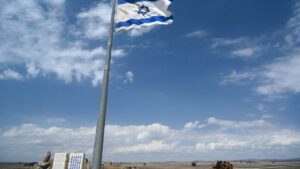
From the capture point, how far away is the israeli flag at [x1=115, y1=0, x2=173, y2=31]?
9890 millimetres

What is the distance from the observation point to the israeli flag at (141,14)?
9890 mm

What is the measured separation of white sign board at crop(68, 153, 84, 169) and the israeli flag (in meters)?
5.53

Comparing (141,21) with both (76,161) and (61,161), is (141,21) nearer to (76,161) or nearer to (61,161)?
(76,161)

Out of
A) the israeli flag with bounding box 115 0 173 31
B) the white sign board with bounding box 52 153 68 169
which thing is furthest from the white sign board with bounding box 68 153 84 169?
the israeli flag with bounding box 115 0 173 31

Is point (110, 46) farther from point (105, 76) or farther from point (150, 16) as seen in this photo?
point (150, 16)

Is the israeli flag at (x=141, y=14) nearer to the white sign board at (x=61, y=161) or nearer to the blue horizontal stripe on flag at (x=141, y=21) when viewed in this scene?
the blue horizontal stripe on flag at (x=141, y=21)

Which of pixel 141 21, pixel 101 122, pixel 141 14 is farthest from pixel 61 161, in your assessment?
pixel 141 14

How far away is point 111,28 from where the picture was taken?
31.4 ft

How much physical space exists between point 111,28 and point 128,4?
44.0 inches

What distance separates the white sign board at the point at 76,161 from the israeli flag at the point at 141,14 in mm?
5528

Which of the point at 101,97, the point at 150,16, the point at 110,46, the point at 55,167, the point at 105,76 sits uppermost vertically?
the point at 150,16

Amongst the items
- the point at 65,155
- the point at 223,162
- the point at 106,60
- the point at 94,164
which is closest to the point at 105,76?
the point at 106,60

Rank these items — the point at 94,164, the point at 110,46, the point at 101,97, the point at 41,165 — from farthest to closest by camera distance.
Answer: the point at 41,165, the point at 110,46, the point at 101,97, the point at 94,164

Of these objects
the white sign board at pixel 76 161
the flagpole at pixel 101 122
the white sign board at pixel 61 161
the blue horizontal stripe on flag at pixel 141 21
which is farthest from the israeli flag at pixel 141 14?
the white sign board at pixel 61 161
